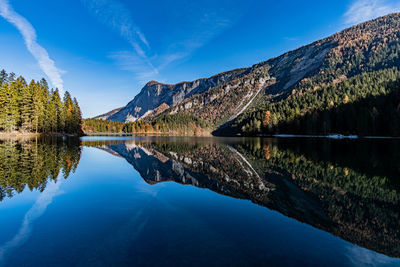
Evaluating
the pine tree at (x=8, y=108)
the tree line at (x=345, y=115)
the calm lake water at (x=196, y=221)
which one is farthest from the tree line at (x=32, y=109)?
the tree line at (x=345, y=115)

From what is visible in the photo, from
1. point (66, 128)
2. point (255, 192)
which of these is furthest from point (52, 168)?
point (66, 128)

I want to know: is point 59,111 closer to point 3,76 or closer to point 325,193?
point 3,76

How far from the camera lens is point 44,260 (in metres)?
4.64

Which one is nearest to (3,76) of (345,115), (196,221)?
(196,221)

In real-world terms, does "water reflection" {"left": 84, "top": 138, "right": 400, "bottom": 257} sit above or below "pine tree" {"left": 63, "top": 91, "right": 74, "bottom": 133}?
below

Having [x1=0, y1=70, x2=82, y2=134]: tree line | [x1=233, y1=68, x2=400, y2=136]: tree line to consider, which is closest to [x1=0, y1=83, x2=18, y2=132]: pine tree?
[x1=0, y1=70, x2=82, y2=134]: tree line

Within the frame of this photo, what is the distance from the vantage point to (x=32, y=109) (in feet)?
220

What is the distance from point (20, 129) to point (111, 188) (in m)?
77.5

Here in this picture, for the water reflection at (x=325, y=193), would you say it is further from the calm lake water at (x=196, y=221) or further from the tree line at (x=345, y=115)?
the tree line at (x=345, y=115)

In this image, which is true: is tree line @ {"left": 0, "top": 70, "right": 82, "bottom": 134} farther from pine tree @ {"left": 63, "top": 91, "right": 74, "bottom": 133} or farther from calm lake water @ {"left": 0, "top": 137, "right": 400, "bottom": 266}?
calm lake water @ {"left": 0, "top": 137, "right": 400, "bottom": 266}

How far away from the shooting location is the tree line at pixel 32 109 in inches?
2331

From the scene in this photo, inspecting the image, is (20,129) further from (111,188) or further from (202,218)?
(202,218)

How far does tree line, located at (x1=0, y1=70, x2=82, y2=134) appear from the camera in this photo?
59219 mm

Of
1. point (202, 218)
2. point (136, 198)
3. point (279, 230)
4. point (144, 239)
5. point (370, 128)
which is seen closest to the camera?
point (144, 239)
